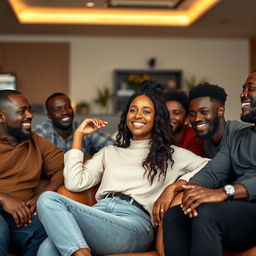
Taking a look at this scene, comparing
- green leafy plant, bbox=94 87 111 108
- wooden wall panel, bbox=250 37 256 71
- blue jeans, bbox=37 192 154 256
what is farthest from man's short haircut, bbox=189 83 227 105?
wooden wall panel, bbox=250 37 256 71

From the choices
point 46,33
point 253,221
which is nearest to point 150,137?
point 253,221

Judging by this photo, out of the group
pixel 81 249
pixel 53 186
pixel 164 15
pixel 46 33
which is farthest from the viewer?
pixel 46 33

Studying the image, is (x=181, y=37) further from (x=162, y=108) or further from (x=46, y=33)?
(x=162, y=108)

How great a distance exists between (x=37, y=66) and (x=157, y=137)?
7000 millimetres

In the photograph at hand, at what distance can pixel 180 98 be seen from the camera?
3193 millimetres

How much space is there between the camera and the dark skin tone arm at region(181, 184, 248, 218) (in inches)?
75.9

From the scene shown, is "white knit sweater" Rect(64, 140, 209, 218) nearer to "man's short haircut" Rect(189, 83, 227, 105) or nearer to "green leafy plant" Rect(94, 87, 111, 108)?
"man's short haircut" Rect(189, 83, 227, 105)

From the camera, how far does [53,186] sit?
2.53 metres

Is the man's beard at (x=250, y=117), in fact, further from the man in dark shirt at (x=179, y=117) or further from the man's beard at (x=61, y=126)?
the man's beard at (x=61, y=126)

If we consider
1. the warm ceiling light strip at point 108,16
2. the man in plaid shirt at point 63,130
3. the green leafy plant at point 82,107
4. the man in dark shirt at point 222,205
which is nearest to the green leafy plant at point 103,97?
the green leafy plant at point 82,107

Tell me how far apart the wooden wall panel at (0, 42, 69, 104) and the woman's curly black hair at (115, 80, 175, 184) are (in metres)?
6.61

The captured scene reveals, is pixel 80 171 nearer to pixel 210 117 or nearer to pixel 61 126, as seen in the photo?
pixel 210 117

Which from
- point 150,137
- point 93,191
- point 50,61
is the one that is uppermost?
point 50,61

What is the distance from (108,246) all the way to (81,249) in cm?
19
